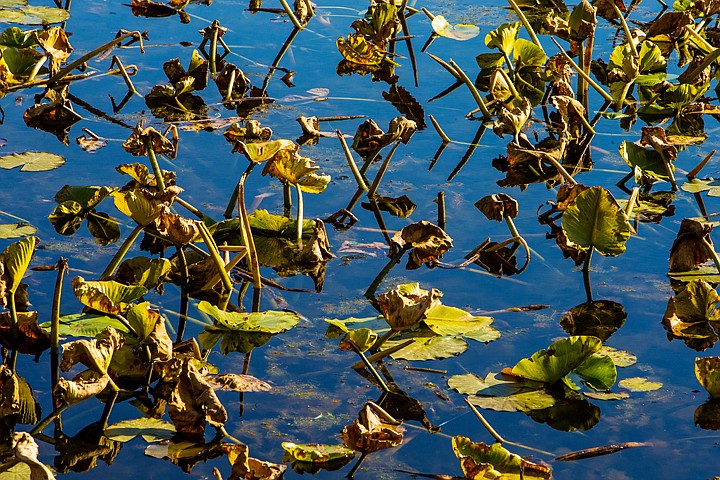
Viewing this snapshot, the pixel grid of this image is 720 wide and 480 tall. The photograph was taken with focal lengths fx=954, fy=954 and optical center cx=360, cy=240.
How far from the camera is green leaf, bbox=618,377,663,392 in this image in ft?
4.73

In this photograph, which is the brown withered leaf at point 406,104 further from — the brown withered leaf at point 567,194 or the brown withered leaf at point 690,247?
the brown withered leaf at point 690,247

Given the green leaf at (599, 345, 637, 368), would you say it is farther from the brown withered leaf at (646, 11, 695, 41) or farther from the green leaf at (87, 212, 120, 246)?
the brown withered leaf at (646, 11, 695, 41)

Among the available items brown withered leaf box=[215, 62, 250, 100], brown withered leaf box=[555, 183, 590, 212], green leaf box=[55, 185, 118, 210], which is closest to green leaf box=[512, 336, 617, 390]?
brown withered leaf box=[555, 183, 590, 212]

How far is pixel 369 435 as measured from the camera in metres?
1.19

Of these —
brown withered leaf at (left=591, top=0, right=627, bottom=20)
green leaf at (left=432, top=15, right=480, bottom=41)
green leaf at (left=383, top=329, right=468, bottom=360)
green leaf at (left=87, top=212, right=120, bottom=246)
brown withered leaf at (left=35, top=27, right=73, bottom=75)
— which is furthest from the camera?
green leaf at (left=432, top=15, right=480, bottom=41)

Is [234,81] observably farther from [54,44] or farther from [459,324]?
[459,324]

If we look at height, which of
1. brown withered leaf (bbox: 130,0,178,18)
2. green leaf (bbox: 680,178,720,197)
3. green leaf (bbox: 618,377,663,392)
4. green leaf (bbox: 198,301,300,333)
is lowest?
brown withered leaf (bbox: 130,0,178,18)

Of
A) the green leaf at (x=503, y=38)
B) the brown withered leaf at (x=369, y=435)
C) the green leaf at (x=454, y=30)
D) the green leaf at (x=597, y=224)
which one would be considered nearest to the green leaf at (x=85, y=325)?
the brown withered leaf at (x=369, y=435)

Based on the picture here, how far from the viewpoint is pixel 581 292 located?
172cm

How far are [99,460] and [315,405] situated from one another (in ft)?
1.01

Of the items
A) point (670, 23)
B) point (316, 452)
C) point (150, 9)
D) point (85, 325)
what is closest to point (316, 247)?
point (85, 325)

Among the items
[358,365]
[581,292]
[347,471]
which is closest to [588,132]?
[581,292]

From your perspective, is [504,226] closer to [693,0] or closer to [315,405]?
[315,405]

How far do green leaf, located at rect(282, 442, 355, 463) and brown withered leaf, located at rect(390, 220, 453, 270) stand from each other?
527 millimetres
